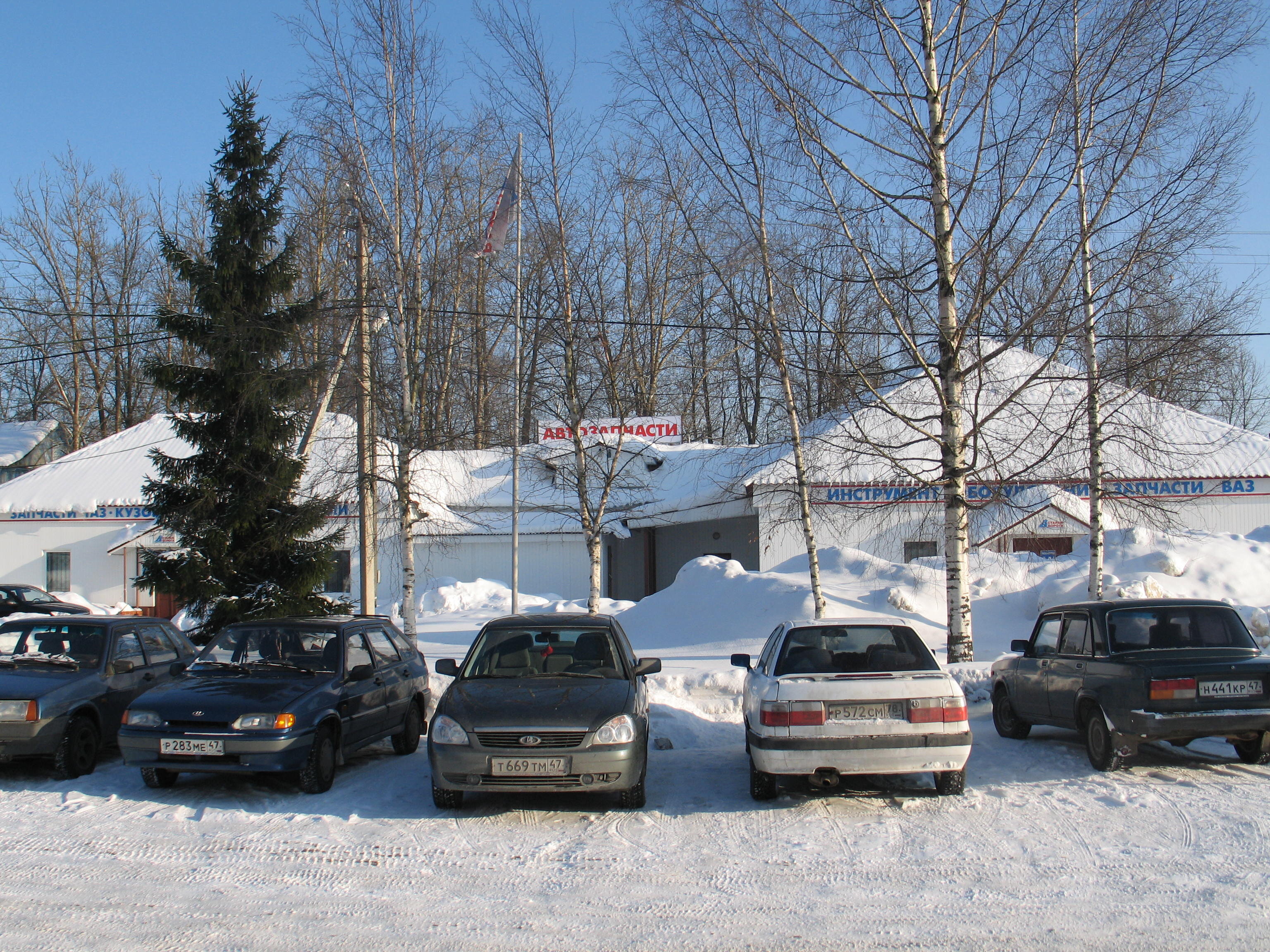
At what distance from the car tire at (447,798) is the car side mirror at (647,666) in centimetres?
176

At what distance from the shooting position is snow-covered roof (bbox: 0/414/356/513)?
3441 cm

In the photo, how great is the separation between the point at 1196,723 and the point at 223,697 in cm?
778

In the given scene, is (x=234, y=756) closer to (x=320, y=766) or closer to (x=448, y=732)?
(x=320, y=766)

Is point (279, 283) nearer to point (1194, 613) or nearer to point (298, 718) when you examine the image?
point (298, 718)


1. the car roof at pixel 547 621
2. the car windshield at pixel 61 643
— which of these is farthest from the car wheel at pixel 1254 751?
the car windshield at pixel 61 643

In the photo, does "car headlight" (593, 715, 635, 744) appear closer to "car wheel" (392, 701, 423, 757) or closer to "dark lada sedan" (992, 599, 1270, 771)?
"car wheel" (392, 701, 423, 757)

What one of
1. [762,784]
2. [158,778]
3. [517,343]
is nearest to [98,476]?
[517,343]

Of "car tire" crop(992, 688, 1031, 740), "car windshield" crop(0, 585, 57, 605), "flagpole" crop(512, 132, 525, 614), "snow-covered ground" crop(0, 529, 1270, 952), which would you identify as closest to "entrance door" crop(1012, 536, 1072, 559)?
"flagpole" crop(512, 132, 525, 614)

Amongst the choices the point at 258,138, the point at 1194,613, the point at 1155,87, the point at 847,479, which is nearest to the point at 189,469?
the point at 258,138

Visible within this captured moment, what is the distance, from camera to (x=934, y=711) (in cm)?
703

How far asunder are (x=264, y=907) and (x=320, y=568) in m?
9.50

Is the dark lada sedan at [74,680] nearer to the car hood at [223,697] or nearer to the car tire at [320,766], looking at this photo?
the car hood at [223,697]

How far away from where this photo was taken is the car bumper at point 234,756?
7.45 meters

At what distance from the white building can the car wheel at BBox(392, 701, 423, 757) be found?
6.48 metres
